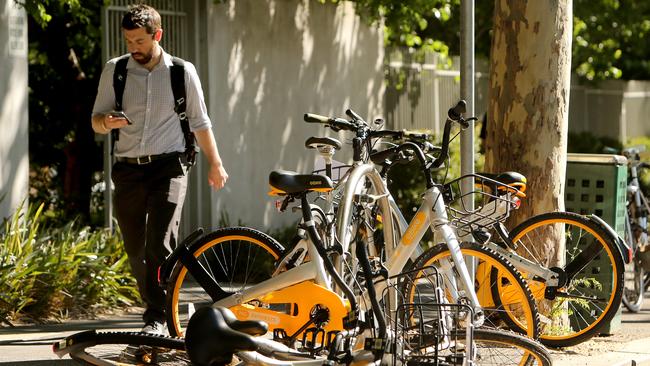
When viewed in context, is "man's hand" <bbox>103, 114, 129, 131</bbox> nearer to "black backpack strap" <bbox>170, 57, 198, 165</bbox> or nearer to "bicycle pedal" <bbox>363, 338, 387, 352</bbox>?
"black backpack strap" <bbox>170, 57, 198, 165</bbox>

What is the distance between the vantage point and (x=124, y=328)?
8.60 m

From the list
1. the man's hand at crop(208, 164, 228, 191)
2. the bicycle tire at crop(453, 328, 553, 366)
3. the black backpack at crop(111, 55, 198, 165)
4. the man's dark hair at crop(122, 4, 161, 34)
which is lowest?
the bicycle tire at crop(453, 328, 553, 366)

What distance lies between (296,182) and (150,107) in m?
1.44

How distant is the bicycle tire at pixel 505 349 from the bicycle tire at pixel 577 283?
1240mm

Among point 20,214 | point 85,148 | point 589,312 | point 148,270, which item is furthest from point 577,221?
point 85,148

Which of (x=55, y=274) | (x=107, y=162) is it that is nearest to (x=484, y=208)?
(x=55, y=274)

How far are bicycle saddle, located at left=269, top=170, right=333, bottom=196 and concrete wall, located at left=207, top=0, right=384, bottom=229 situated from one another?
20.6ft

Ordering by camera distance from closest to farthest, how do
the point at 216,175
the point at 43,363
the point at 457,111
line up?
the point at 457,111
the point at 43,363
the point at 216,175

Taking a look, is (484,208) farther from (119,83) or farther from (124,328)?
(124,328)

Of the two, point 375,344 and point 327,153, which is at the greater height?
point 327,153

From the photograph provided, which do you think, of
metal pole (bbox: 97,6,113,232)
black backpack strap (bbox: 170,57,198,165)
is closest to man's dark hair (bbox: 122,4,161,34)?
black backpack strap (bbox: 170,57,198,165)

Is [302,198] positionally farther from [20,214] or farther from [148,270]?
[20,214]

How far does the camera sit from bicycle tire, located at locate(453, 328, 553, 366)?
5660 mm

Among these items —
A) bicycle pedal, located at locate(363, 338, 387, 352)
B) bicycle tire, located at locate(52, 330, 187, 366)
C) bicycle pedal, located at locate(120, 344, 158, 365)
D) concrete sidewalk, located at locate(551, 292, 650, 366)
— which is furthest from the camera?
concrete sidewalk, located at locate(551, 292, 650, 366)
